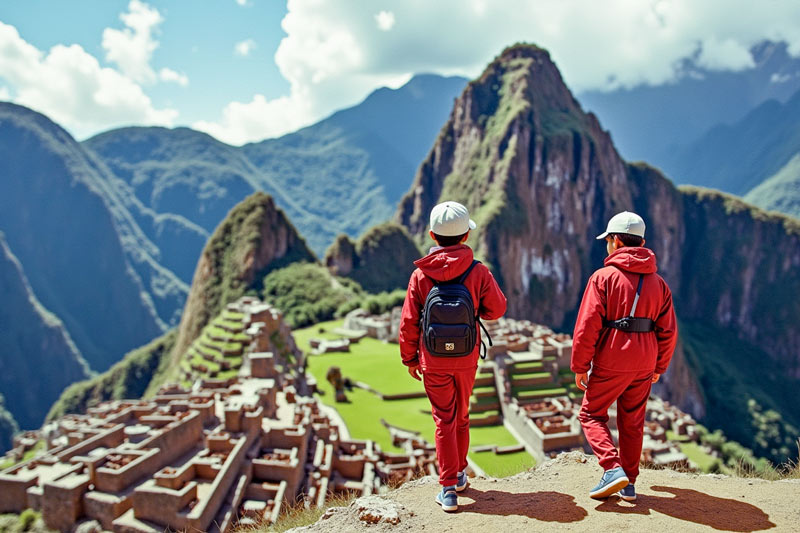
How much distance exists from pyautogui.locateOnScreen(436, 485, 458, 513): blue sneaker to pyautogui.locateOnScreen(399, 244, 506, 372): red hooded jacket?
1.18 m

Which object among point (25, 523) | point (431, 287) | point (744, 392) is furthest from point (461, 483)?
point (744, 392)

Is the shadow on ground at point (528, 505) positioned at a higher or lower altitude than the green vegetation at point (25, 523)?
higher

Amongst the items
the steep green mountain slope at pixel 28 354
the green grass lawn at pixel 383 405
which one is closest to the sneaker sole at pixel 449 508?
the green grass lawn at pixel 383 405

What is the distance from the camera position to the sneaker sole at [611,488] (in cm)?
485

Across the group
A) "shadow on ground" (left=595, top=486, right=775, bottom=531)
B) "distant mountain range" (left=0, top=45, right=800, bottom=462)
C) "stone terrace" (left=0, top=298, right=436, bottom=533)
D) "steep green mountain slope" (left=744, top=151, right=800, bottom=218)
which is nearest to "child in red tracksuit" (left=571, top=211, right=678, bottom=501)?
"shadow on ground" (left=595, top=486, right=775, bottom=531)

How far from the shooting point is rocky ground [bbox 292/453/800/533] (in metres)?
4.66

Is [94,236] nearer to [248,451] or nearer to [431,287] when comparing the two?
[248,451]

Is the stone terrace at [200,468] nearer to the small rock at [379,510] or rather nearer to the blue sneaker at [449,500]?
the small rock at [379,510]

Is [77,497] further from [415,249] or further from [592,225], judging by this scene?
[592,225]

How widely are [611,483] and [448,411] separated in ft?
5.29

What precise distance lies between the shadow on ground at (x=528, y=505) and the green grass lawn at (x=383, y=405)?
37.6 feet

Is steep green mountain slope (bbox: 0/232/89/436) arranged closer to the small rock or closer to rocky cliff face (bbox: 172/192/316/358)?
rocky cliff face (bbox: 172/192/316/358)

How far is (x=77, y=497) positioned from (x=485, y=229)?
307 ft

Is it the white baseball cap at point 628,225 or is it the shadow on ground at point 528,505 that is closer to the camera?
the shadow on ground at point 528,505
